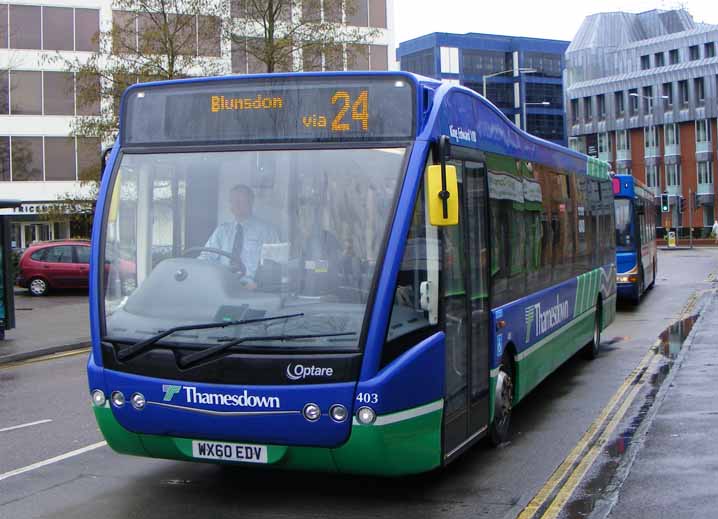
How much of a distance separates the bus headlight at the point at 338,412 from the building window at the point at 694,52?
95736mm

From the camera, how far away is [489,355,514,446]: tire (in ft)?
27.7

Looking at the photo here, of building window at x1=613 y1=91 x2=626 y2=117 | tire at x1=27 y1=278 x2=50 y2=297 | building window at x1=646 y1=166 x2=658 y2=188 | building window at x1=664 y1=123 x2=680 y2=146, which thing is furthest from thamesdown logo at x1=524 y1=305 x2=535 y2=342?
building window at x1=613 y1=91 x2=626 y2=117

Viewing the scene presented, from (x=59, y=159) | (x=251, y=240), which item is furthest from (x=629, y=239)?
(x=59, y=159)

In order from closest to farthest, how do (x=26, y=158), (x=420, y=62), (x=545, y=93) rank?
(x=26, y=158), (x=420, y=62), (x=545, y=93)

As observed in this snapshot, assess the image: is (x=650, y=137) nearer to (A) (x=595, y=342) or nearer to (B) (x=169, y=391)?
(A) (x=595, y=342)

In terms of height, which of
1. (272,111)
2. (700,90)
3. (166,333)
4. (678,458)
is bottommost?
(678,458)

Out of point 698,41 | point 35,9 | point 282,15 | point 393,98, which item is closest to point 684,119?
point 698,41

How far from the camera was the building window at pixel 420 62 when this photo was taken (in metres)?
102

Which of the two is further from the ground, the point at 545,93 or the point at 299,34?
the point at 545,93

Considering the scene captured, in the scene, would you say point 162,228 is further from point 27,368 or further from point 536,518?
point 27,368

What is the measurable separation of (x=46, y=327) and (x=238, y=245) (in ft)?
54.7

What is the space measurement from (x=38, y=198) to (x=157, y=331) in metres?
44.1

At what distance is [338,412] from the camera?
6.26 meters

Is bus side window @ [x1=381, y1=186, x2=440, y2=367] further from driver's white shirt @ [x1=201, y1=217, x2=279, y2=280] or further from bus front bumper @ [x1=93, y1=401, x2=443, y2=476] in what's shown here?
driver's white shirt @ [x1=201, y1=217, x2=279, y2=280]
